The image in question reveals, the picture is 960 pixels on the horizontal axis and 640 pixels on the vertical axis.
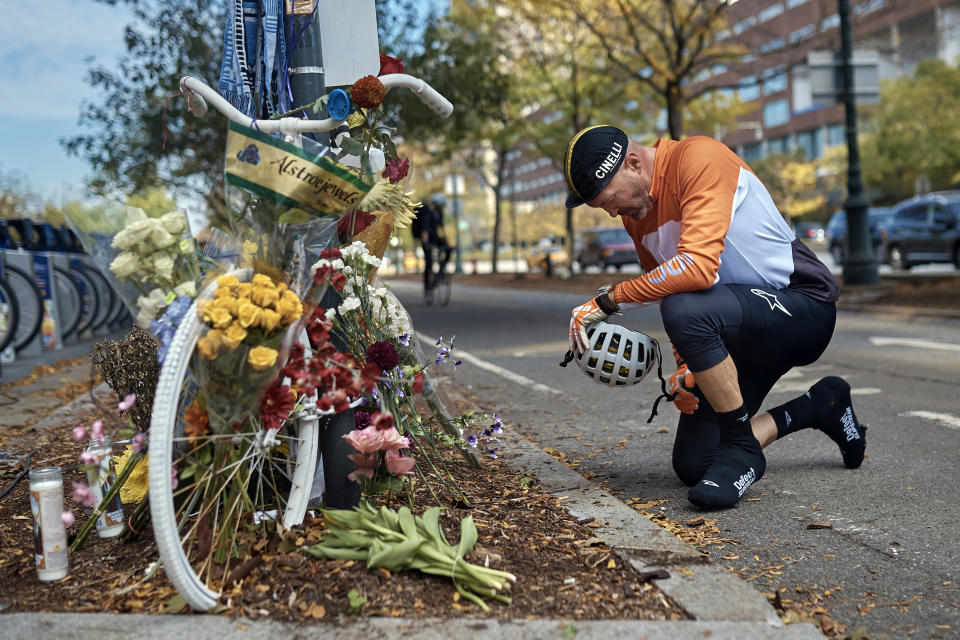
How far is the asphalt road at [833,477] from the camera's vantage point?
2668 mm

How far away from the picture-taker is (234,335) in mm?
2287

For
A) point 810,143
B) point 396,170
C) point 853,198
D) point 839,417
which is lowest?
point 839,417

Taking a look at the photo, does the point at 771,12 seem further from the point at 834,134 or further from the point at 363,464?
the point at 363,464

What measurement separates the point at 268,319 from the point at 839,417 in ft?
8.82

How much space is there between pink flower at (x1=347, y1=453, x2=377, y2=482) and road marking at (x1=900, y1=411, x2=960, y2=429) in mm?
3574

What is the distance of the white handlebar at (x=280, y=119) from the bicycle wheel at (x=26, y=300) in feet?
24.3

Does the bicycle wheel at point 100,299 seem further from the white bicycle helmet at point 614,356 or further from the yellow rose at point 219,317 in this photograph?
the yellow rose at point 219,317

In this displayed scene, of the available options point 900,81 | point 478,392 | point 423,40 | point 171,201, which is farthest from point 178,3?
point 900,81

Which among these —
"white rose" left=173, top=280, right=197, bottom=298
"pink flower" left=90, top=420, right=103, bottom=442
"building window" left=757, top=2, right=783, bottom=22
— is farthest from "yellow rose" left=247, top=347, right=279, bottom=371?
"building window" left=757, top=2, right=783, bottom=22

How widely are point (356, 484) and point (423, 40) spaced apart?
15088mm

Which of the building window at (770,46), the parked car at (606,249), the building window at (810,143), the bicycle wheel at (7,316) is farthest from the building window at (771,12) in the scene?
the bicycle wheel at (7,316)

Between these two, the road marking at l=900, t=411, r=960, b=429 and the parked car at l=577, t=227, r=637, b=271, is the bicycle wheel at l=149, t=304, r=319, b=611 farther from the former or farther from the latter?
the parked car at l=577, t=227, r=637, b=271

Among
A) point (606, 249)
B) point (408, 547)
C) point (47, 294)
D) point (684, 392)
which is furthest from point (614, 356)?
point (606, 249)

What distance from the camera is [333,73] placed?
350cm
